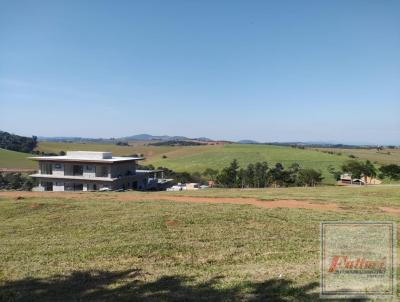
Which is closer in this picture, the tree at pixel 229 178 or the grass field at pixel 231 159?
the tree at pixel 229 178

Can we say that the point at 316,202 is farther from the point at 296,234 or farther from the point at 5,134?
the point at 5,134

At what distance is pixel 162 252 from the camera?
43.4 feet

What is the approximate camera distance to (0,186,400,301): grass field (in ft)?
29.8

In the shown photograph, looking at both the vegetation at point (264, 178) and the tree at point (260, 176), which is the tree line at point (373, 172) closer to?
the vegetation at point (264, 178)

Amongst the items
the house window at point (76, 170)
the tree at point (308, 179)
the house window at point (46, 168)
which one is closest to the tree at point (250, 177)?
the tree at point (308, 179)

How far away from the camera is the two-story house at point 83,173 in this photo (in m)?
54.0

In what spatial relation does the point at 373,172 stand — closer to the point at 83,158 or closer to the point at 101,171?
the point at 101,171

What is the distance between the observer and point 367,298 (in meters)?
7.98

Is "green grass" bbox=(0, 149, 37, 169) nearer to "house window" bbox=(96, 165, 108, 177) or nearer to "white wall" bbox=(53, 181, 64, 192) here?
"white wall" bbox=(53, 181, 64, 192)

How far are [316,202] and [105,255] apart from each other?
17.8m

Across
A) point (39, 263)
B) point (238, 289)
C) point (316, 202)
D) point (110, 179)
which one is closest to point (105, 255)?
point (39, 263)

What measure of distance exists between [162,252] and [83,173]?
1762 inches

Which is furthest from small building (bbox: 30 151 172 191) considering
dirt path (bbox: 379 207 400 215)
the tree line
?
the tree line

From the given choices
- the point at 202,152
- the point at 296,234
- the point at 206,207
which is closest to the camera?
the point at 296,234
